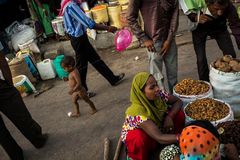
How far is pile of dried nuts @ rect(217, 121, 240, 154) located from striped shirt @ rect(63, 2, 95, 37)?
2759mm

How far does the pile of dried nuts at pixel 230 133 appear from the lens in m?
3.29

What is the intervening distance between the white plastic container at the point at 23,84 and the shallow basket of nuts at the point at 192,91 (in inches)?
127

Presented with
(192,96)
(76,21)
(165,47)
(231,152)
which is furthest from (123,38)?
(231,152)

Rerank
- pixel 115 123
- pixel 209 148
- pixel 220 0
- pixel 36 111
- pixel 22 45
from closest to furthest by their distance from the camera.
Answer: pixel 209 148 < pixel 220 0 < pixel 115 123 < pixel 36 111 < pixel 22 45

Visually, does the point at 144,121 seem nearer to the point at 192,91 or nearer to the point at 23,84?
the point at 192,91

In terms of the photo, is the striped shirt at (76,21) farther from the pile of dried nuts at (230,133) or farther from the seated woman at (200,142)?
the seated woman at (200,142)

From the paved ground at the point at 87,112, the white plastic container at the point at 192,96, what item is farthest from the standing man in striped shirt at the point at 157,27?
the paved ground at the point at 87,112

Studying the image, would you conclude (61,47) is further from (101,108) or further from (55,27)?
(101,108)

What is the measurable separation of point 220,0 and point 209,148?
207 cm

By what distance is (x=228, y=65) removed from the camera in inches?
164

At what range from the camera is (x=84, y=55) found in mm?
5785

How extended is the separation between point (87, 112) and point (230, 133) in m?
2.69

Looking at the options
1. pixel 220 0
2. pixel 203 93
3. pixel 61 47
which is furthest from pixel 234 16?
pixel 61 47

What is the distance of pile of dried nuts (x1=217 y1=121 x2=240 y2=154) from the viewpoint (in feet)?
10.8
